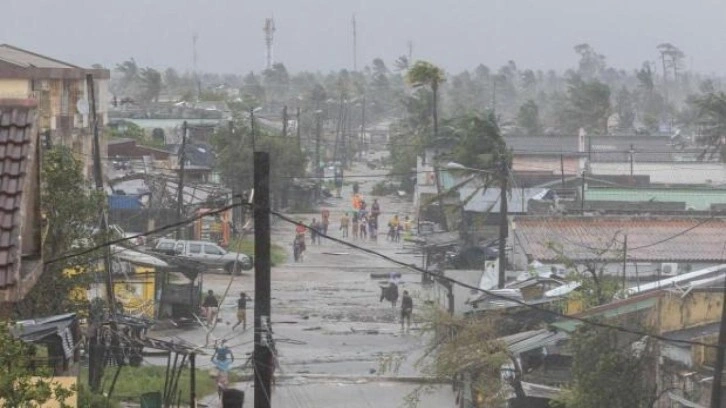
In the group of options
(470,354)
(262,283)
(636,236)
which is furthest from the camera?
(636,236)

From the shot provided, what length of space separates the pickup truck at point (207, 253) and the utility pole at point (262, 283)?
18224 mm

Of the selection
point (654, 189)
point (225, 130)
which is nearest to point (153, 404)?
point (654, 189)

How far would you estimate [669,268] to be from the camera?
81.5ft

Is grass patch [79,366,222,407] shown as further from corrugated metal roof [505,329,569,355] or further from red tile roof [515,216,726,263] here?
red tile roof [515,216,726,263]

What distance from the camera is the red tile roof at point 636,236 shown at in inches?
1003

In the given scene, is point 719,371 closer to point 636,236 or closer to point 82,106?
point 636,236

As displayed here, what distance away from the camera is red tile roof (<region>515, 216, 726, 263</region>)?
25469 mm

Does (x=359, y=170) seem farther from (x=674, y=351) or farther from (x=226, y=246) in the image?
(x=674, y=351)

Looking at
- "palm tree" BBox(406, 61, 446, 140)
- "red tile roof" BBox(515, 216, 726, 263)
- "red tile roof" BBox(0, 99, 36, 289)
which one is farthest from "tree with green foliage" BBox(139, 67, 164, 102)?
"red tile roof" BBox(0, 99, 36, 289)

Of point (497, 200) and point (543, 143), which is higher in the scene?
point (543, 143)

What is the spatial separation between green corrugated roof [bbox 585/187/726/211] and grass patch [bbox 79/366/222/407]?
60.6 ft

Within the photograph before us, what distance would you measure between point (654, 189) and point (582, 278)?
2111 cm

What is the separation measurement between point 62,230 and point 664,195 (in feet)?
82.8

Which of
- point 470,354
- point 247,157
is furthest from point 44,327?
point 247,157
